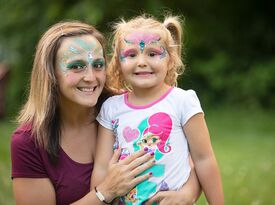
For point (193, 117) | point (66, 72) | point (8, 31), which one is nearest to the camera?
point (193, 117)

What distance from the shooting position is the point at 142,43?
3229mm

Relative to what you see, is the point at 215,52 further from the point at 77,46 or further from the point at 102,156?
the point at 102,156

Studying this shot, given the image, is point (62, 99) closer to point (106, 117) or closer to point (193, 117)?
point (106, 117)

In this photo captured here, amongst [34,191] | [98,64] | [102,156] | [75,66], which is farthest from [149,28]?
[34,191]

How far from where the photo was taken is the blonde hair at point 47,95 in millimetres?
3309

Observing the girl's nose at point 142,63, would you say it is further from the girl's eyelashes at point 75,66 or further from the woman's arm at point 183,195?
the woman's arm at point 183,195

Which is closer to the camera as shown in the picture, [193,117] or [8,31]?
[193,117]

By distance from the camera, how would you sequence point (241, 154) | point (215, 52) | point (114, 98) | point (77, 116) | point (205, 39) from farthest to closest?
point (205, 39) → point (215, 52) → point (241, 154) → point (77, 116) → point (114, 98)

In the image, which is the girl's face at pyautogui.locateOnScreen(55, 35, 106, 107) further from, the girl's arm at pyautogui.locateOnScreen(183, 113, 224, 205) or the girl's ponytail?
the girl's arm at pyautogui.locateOnScreen(183, 113, 224, 205)

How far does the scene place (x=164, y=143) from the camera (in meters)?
3.11

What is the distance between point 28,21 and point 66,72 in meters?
9.03

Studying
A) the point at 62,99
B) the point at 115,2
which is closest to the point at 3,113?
the point at 115,2

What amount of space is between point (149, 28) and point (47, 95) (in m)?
0.69

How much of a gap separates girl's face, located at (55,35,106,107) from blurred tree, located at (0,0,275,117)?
7.43 m
